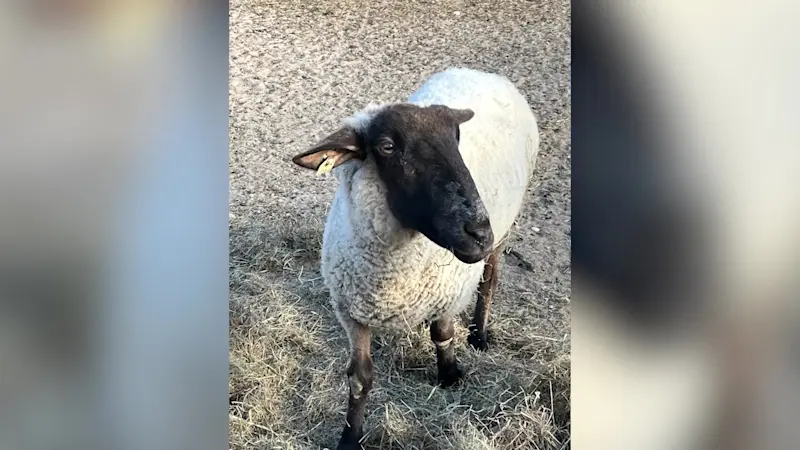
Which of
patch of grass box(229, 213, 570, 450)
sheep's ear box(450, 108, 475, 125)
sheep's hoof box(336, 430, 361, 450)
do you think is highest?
sheep's ear box(450, 108, 475, 125)

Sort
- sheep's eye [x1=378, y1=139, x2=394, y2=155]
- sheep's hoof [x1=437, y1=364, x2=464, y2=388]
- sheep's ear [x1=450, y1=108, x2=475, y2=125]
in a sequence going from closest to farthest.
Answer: sheep's eye [x1=378, y1=139, x2=394, y2=155] → sheep's ear [x1=450, y1=108, x2=475, y2=125] → sheep's hoof [x1=437, y1=364, x2=464, y2=388]

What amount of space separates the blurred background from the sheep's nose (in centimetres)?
52

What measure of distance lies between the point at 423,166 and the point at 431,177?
0.06 meters

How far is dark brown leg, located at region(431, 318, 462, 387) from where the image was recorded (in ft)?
7.22

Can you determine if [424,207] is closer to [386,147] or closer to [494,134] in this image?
[386,147]
